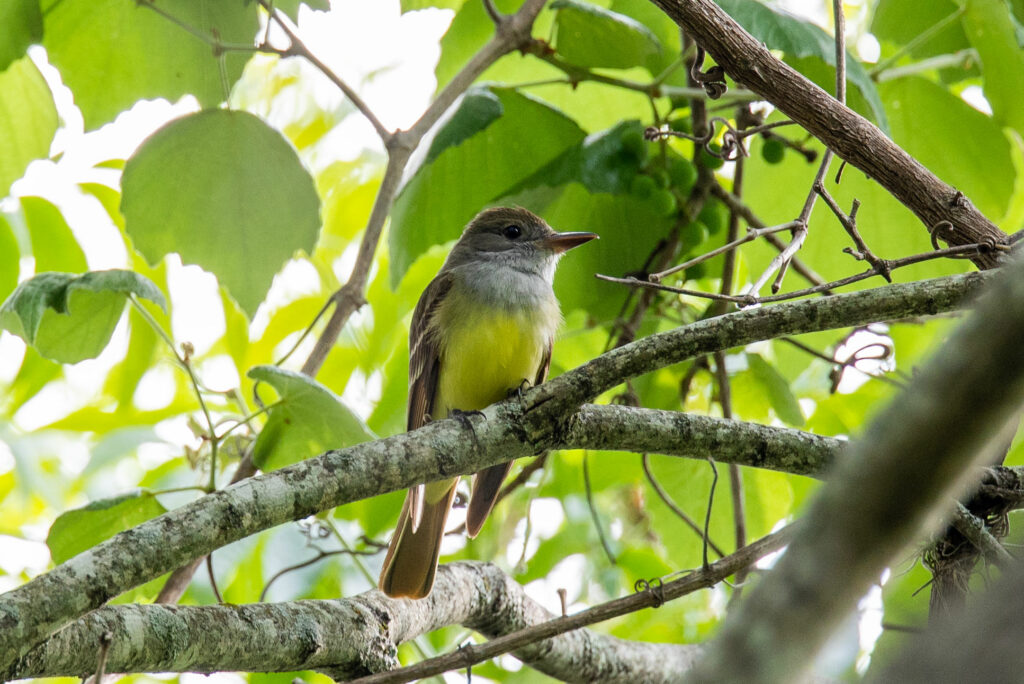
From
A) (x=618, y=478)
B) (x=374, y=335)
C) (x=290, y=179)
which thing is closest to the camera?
(x=290, y=179)

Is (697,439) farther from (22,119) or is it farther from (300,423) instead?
(22,119)

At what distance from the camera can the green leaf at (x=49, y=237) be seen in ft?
12.0

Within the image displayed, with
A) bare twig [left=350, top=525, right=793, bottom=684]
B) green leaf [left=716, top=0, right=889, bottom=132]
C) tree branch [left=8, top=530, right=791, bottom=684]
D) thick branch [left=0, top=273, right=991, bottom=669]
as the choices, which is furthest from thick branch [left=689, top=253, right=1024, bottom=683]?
green leaf [left=716, top=0, right=889, bottom=132]

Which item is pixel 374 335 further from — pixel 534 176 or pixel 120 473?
pixel 120 473

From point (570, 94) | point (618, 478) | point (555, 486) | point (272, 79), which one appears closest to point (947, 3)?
point (570, 94)

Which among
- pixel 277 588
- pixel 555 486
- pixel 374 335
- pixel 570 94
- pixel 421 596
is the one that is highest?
pixel 570 94

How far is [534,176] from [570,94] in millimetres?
918

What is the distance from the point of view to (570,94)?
4.59 meters

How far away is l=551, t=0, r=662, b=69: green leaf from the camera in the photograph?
11.2 ft

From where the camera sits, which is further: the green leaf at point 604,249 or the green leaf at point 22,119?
the green leaf at point 604,249

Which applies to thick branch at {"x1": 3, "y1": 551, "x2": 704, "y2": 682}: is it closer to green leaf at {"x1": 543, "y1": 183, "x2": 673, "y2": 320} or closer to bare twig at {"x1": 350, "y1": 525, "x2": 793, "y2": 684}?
bare twig at {"x1": 350, "y1": 525, "x2": 793, "y2": 684}

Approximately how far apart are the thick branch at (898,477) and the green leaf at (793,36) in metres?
2.41

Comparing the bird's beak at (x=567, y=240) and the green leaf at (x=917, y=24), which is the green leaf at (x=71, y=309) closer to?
the bird's beak at (x=567, y=240)

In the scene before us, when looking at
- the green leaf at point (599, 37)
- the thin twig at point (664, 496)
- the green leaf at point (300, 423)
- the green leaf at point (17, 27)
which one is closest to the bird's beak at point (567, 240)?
the green leaf at point (599, 37)
